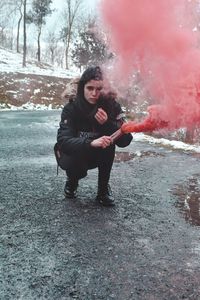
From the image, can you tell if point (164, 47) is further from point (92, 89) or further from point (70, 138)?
point (70, 138)

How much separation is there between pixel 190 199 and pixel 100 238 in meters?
2.06

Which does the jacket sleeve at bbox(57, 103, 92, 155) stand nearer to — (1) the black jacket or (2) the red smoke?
(1) the black jacket

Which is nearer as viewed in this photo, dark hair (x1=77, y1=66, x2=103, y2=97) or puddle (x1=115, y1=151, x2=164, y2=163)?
dark hair (x1=77, y1=66, x2=103, y2=97)

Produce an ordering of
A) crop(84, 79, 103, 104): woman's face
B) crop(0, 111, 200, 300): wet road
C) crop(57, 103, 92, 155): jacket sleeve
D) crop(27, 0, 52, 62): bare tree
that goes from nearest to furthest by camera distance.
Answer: crop(0, 111, 200, 300): wet road < crop(57, 103, 92, 155): jacket sleeve < crop(84, 79, 103, 104): woman's face < crop(27, 0, 52, 62): bare tree

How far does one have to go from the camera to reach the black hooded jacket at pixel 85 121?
461cm

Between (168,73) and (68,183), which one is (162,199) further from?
(168,73)

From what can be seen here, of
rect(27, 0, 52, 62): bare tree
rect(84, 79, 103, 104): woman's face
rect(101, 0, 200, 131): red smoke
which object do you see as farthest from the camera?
rect(27, 0, 52, 62): bare tree

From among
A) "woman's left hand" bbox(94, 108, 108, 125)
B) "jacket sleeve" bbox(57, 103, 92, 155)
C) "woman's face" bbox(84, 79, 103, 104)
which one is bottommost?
"jacket sleeve" bbox(57, 103, 92, 155)

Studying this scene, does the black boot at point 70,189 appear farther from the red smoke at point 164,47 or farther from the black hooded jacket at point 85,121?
the red smoke at point 164,47

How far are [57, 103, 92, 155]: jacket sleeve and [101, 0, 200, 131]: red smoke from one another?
0.77 m

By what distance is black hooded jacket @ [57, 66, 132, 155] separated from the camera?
4605mm

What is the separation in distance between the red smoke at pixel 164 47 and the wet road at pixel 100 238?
1162 mm

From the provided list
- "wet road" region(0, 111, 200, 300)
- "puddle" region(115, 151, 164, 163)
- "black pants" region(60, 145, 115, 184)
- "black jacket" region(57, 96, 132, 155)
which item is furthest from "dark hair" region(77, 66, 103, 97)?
"puddle" region(115, 151, 164, 163)

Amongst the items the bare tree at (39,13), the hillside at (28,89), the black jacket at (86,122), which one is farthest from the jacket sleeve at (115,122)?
the bare tree at (39,13)
